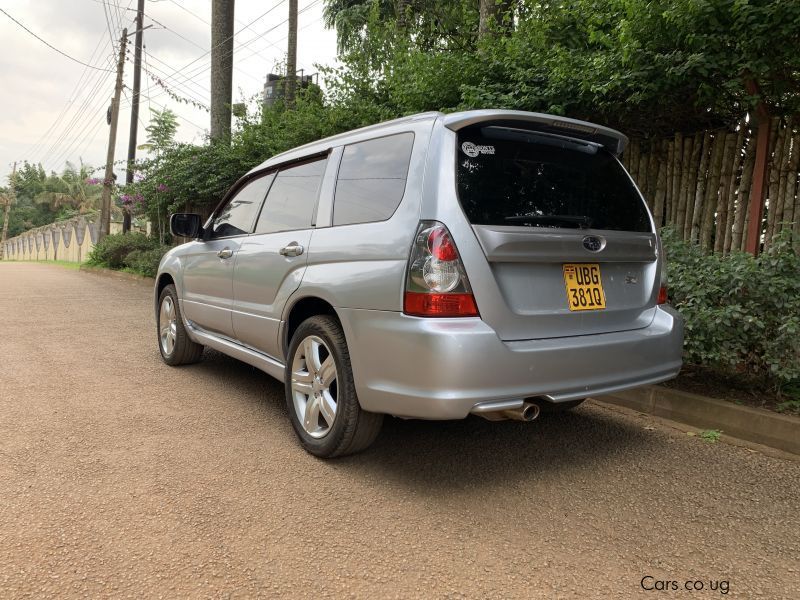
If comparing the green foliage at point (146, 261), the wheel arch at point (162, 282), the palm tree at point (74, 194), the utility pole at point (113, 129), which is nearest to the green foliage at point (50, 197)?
the palm tree at point (74, 194)

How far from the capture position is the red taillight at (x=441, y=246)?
2.55 m

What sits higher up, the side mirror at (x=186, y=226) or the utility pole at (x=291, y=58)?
the utility pole at (x=291, y=58)

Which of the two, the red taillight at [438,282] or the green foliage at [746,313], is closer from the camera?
the red taillight at [438,282]

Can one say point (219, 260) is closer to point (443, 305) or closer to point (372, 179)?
point (372, 179)

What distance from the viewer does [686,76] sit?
455 cm

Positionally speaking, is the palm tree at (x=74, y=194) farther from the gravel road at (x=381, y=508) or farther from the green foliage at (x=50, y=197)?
the gravel road at (x=381, y=508)

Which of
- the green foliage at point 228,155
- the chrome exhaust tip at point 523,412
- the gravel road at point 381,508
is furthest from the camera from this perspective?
the green foliage at point 228,155

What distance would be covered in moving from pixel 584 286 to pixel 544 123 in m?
0.82

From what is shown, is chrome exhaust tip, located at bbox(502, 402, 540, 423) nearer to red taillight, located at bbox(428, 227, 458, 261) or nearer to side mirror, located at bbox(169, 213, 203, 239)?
red taillight, located at bbox(428, 227, 458, 261)

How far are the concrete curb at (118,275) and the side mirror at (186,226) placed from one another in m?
8.58

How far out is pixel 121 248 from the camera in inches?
709

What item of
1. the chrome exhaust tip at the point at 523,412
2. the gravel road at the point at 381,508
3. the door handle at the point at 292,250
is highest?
the door handle at the point at 292,250

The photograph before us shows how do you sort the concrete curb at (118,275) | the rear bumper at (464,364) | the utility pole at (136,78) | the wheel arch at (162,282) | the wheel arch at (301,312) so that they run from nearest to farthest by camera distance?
the rear bumper at (464,364)
the wheel arch at (301,312)
the wheel arch at (162,282)
the concrete curb at (118,275)
the utility pole at (136,78)

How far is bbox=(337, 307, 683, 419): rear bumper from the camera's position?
2455 mm
